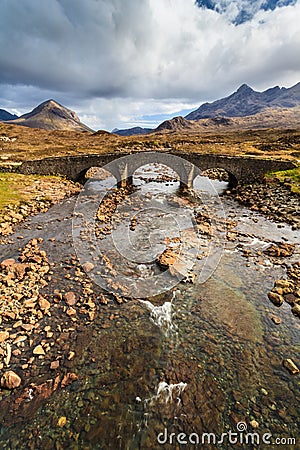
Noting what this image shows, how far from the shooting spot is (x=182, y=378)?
8.84 m

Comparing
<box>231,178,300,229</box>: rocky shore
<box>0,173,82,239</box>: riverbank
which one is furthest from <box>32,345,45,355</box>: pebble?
<box>231,178,300,229</box>: rocky shore

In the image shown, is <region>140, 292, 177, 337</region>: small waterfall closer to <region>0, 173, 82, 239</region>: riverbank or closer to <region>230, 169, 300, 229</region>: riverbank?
<region>0, 173, 82, 239</region>: riverbank

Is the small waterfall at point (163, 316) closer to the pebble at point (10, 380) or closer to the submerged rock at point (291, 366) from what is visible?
the submerged rock at point (291, 366)

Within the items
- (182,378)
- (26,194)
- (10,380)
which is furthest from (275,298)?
(26,194)

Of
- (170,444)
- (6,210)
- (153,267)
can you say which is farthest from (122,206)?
(170,444)

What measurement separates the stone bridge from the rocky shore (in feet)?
8.93

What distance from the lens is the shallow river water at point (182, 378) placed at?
23.7 ft

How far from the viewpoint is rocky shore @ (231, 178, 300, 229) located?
24.4 m

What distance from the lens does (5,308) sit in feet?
36.3

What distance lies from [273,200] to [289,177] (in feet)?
26.9

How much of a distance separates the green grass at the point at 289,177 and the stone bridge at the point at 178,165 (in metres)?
1.14

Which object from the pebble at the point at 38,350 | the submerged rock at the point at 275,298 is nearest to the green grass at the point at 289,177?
the submerged rock at the point at 275,298

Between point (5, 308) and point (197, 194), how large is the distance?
28.4 meters

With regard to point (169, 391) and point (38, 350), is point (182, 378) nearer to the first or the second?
point (169, 391)
